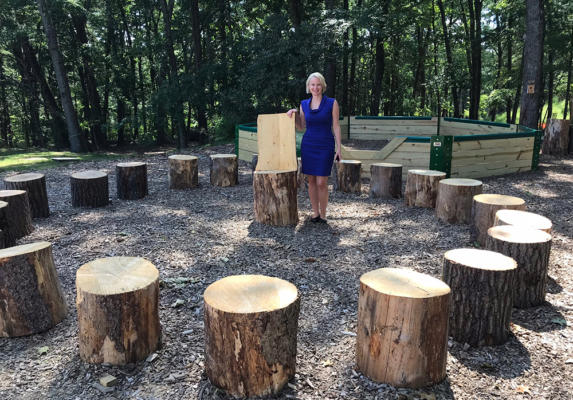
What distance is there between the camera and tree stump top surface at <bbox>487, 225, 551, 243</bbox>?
3482 millimetres

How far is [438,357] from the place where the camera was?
2504mm

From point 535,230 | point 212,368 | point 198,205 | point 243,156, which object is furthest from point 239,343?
point 243,156

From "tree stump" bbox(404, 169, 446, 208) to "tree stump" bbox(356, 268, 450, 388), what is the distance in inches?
165

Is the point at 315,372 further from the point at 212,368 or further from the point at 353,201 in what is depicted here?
the point at 353,201

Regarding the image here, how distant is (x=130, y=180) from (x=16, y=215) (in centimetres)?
224

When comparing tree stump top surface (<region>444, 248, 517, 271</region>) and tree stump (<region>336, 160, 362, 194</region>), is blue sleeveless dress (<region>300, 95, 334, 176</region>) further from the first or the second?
tree stump top surface (<region>444, 248, 517, 271</region>)

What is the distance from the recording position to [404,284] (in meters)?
2.58

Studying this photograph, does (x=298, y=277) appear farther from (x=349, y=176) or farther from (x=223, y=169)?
(x=223, y=169)

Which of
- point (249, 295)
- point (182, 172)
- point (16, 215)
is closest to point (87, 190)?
point (16, 215)

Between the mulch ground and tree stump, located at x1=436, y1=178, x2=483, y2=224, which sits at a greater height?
tree stump, located at x1=436, y1=178, x2=483, y2=224

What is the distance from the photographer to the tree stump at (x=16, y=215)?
16.3 feet

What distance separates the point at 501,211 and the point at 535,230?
637mm

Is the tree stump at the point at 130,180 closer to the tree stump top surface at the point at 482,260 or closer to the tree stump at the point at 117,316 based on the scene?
the tree stump at the point at 117,316

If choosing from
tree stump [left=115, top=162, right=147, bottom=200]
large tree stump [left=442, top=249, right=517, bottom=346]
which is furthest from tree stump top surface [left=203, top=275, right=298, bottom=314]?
tree stump [left=115, top=162, right=147, bottom=200]
